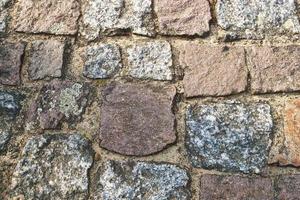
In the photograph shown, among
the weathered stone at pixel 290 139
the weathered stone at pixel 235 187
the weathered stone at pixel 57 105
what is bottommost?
the weathered stone at pixel 235 187

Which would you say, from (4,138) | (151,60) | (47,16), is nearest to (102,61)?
(151,60)

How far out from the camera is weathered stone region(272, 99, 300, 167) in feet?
4.86

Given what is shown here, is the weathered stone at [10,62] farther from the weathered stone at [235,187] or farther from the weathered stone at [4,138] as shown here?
the weathered stone at [235,187]

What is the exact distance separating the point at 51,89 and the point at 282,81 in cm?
78

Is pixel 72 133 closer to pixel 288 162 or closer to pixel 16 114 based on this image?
pixel 16 114

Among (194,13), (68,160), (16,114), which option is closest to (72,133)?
(68,160)

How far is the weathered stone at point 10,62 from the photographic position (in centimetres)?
160

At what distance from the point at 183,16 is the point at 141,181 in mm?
664

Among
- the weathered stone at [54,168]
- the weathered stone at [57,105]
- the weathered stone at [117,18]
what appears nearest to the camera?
the weathered stone at [54,168]

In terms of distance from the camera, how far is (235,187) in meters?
1.43

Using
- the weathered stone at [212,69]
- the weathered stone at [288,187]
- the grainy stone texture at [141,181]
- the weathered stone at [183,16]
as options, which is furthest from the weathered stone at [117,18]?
the weathered stone at [288,187]

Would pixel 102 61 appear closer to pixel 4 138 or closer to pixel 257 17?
pixel 4 138

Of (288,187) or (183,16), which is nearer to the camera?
(288,187)

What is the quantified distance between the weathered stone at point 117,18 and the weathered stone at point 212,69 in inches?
6.9
